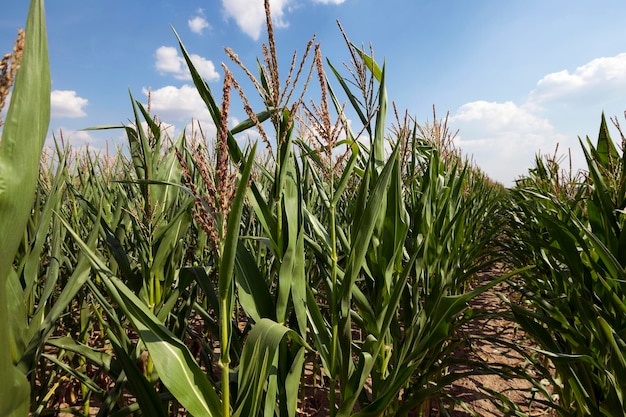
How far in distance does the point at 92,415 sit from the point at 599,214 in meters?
2.15

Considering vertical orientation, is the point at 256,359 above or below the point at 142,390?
above

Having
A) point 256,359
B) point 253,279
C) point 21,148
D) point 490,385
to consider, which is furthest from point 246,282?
point 490,385

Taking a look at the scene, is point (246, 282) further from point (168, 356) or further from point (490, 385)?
point (490, 385)

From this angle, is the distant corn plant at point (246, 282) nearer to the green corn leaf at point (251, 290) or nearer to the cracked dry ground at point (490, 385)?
the green corn leaf at point (251, 290)

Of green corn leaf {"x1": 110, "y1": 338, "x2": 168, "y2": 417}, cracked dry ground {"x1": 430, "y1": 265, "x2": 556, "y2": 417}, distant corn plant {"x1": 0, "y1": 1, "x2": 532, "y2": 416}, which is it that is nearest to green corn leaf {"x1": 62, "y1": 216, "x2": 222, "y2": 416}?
distant corn plant {"x1": 0, "y1": 1, "x2": 532, "y2": 416}

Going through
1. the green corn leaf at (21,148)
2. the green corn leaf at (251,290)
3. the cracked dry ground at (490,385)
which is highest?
the green corn leaf at (21,148)

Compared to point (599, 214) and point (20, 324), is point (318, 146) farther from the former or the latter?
point (599, 214)

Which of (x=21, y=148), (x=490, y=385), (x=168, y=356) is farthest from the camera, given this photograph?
(x=490, y=385)

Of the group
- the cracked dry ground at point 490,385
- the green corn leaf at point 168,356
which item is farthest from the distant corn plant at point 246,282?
the cracked dry ground at point 490,385

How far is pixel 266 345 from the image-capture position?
23.3 inches

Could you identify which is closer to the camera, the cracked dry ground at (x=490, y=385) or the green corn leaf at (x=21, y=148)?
the green corn leaf at (x=21, y=148)

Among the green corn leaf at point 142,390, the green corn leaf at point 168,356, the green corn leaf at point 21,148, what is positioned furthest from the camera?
the green corn leaf at point 142,390

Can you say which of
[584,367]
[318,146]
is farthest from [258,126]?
[584,367]

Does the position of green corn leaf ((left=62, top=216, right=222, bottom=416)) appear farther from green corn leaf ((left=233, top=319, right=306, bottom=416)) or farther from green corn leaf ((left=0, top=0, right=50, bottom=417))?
green corn leaf ((left=0, top=0, right=50, bottom=417))
